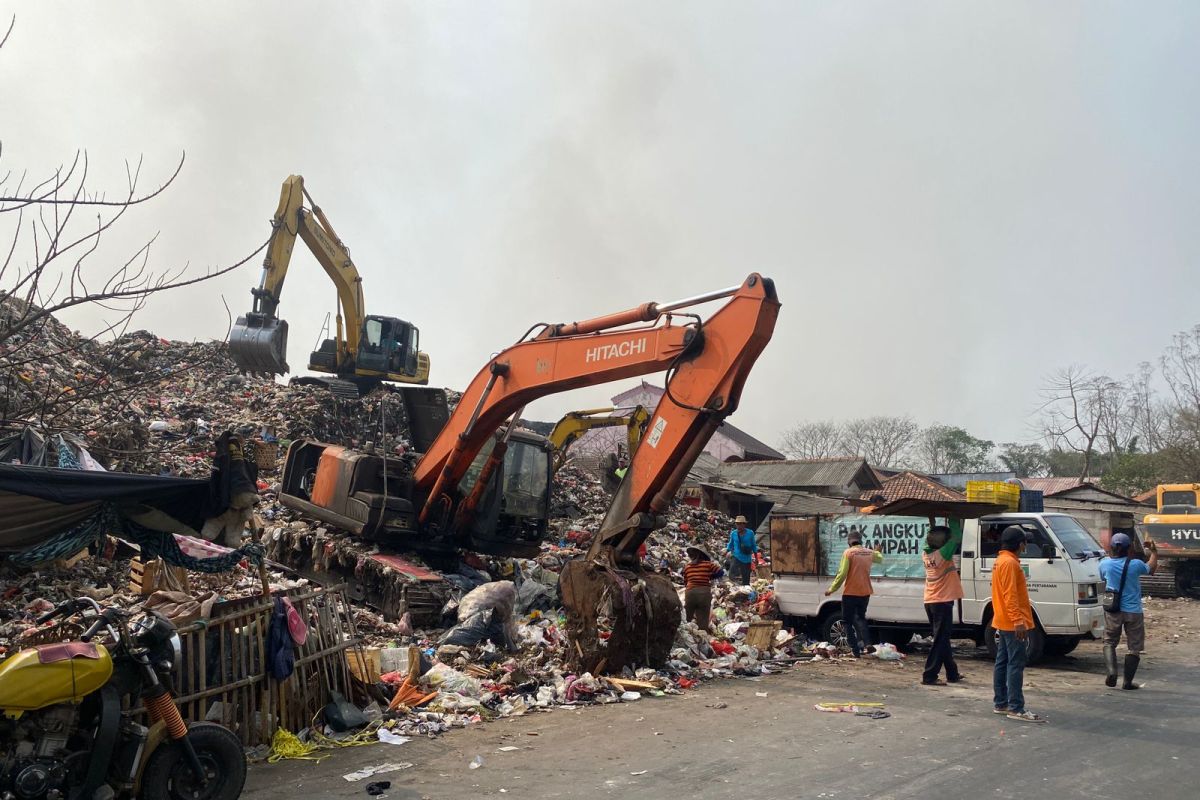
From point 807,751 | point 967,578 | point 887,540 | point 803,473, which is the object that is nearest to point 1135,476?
point 803,473

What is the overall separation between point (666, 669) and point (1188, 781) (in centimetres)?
482

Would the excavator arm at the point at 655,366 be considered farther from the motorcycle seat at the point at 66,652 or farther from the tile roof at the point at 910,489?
the tile roof at the point at 910,489

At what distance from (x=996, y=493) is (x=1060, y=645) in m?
1.97

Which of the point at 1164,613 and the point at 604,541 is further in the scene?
the point at 1164,613

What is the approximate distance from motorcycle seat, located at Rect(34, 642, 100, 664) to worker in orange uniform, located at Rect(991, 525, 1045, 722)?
680 cm

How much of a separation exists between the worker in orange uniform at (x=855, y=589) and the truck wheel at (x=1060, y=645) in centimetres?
220

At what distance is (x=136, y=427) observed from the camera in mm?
16922

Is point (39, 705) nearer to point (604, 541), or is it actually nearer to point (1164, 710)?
point (604, 541)

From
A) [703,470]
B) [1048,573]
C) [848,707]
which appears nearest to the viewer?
[848,707]

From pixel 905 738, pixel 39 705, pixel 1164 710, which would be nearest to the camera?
pixel 39 705

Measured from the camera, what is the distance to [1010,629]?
768 centimetres

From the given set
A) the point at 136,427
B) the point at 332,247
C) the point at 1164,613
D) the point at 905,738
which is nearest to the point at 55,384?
the point at 136,427

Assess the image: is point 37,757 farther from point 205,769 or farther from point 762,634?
point 762,634

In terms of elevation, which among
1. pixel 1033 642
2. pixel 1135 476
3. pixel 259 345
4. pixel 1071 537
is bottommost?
pixel 1033 642
